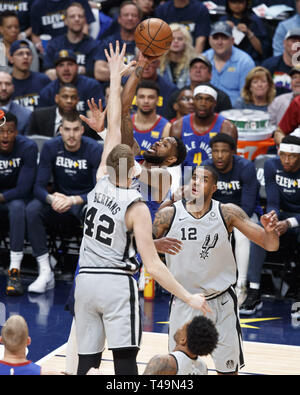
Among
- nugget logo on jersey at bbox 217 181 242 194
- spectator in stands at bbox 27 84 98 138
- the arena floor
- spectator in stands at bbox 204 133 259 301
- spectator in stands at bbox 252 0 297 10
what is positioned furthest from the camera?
spectator in stands at bbox 252 0 297 10

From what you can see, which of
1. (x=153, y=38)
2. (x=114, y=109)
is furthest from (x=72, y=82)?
(x=114, y=109)

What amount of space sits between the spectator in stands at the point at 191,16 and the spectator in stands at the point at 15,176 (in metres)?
3.17

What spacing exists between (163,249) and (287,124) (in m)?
3.76

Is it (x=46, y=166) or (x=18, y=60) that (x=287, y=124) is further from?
(x=18, y=60)

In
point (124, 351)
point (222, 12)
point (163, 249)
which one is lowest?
point (124, 351)

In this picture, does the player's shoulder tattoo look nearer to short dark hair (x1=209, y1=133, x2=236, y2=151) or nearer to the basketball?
the basketball

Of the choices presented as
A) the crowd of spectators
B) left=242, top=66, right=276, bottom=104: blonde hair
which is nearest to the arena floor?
the crowd of spectators

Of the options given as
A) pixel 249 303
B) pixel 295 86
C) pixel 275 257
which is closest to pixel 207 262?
pixel 249 303

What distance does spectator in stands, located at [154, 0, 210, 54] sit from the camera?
995 cm

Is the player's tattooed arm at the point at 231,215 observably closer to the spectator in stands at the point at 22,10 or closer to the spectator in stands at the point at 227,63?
the spectator in stands at the point at 227,63

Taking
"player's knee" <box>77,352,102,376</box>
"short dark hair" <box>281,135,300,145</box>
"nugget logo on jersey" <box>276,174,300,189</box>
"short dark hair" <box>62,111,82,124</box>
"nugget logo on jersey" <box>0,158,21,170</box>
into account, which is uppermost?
"short dark hair" <box>62,111,82,124</box>

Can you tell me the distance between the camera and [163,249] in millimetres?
4727

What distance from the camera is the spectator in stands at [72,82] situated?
8875mm

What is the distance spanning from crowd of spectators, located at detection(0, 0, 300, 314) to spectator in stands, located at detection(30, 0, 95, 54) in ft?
0.05
